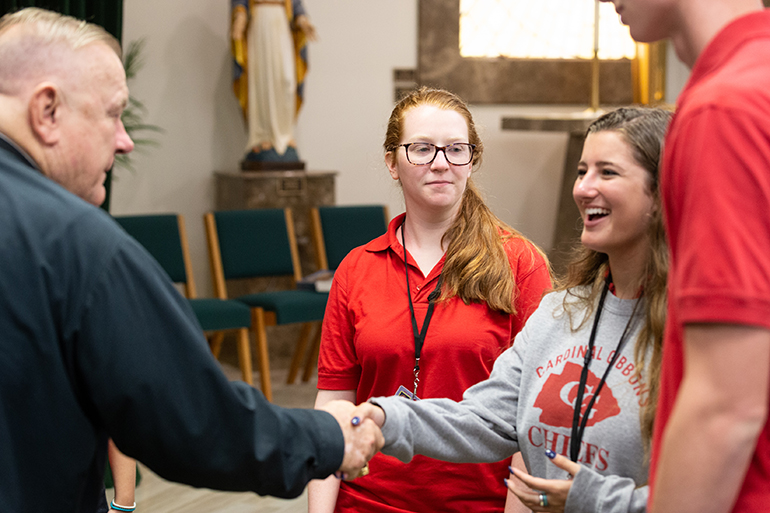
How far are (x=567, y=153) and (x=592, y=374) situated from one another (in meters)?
5.55

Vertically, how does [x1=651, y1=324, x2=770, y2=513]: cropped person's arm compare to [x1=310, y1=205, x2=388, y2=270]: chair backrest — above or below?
above

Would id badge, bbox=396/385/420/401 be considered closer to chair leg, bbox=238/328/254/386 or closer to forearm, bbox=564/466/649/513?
forearm, bbox=564/466/649/513

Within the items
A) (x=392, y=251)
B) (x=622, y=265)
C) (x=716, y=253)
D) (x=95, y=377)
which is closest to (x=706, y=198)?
(x=716, y=253)

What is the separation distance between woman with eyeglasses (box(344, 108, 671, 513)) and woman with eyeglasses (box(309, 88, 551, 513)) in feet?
0.74

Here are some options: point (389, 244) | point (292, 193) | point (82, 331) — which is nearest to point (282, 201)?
point (292, 193)

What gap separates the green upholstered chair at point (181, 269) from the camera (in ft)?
14.8

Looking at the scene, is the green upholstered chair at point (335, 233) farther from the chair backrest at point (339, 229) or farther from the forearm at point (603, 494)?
the forearm at point (603, 494)

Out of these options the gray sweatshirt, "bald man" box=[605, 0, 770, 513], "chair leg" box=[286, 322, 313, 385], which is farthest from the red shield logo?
"chair leg" box=[286, 322, 313, 385]

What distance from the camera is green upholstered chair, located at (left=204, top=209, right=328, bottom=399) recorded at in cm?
478

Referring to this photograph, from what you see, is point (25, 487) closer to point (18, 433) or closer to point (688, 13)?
point (18, 433)

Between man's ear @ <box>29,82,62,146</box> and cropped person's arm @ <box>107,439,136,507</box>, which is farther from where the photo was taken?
cropped person's arm @ <box>107,439,136,507</box>

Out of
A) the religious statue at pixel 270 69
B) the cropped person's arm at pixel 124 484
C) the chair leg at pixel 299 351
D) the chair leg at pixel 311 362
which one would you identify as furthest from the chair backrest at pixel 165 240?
the cropped person's arm at pixel 124 484

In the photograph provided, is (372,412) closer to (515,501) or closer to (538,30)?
(515,501)

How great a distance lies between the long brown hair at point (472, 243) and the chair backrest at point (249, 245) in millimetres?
3171
